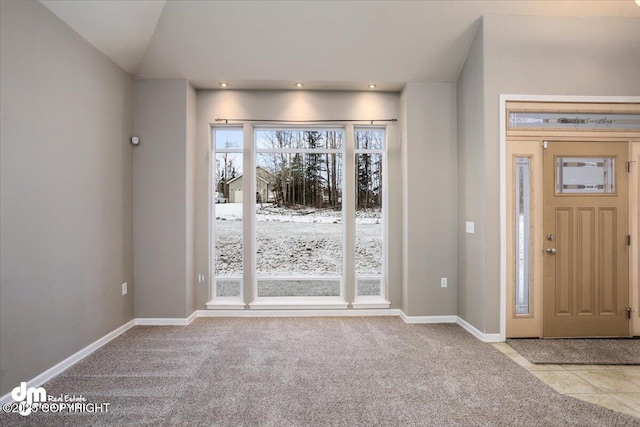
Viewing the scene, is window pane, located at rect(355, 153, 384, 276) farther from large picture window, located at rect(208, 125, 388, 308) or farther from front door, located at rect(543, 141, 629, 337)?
front door, located at rect(543, 141, 629, 337)

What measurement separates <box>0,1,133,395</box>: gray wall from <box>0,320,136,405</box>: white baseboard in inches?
1.7

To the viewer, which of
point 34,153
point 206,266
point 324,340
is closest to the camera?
point 34,153

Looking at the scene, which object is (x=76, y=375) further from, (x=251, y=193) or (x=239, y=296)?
(x=251, y=193)

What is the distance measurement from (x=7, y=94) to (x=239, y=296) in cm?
306

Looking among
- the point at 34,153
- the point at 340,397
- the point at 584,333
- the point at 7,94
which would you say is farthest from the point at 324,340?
the point at 7,94

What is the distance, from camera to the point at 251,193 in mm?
4523

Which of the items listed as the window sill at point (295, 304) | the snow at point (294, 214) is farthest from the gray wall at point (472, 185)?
the window sill at point (295, 304)

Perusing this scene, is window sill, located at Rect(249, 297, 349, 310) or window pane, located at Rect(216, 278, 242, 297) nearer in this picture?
window sill, located at Rect(249, 297, 349, 310)

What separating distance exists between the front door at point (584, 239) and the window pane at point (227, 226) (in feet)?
11.6

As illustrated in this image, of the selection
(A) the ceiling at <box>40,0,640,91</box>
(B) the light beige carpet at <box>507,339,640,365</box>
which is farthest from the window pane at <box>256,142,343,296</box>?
(B) the light beige carpet at <box>507,339,640,365</box>

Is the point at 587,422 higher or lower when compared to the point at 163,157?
lower

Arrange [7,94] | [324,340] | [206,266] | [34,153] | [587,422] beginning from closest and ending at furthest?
[587,422] → [7,94] → [34,153] → [324,340] → [206,266]

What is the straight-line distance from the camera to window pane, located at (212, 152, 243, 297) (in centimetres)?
453

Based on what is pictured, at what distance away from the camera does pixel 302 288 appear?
4.61 m
